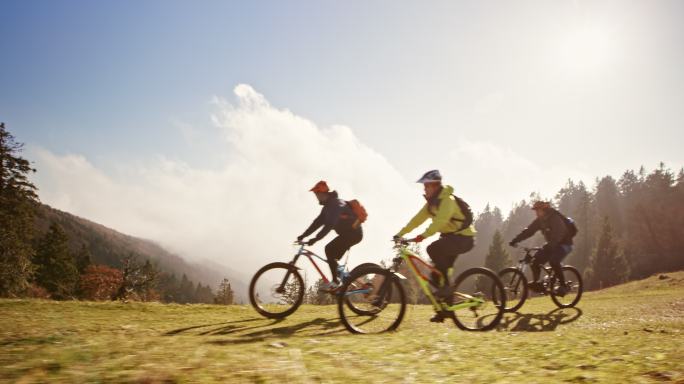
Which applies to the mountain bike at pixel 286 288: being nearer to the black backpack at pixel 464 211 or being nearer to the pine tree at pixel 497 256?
the black backpack at pixel 464 211

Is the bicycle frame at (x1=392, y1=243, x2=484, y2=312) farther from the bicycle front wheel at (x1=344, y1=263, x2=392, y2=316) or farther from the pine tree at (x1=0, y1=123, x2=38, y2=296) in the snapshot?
the pine tree at (x1=0, y1=123, x2=38, y2=296)

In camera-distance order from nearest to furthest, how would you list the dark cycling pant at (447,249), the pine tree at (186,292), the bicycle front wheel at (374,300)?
the bicycle front wheel at (374,300) → the dark cycling pant at (447,249) → the pine tree at (186,292)

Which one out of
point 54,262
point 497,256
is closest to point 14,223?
point 54,262

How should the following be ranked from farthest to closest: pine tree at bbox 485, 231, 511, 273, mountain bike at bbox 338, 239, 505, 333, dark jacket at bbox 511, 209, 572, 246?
1. pine tree at bbox 485, 231, 511, 273
2. dark jacket at bbox 511, 209, 572, 246
3. mountain bike at bbox 338, 239, 505, 333

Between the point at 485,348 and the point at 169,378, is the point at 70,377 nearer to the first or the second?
the point at 169,378

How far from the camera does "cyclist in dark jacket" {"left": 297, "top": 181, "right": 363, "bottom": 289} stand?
8938mm

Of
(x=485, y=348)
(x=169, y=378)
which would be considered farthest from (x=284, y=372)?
(x=485, y=348)

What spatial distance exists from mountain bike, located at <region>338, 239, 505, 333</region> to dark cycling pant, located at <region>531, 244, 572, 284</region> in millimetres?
4386

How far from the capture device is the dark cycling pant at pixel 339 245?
29.3 feet

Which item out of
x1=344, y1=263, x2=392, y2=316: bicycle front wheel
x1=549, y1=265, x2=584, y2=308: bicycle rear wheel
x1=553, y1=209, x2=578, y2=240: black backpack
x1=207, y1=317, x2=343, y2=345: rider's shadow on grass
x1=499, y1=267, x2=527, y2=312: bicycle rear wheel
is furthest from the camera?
x1=549, y1=265, x2=584, y2=308: bicycle rear wheel

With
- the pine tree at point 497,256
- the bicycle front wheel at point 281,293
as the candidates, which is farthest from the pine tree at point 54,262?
the pine tree at point 497,256

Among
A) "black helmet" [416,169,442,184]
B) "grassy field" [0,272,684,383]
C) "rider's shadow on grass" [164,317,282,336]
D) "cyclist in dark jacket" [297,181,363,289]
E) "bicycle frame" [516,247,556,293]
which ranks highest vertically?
"black helmet" [416,169,442,184]

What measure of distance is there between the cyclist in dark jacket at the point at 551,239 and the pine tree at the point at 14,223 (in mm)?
36466

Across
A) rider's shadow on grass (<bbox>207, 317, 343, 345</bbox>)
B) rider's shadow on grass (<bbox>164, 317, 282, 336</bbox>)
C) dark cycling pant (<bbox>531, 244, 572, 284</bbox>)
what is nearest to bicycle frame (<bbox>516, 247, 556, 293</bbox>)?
dark cycling pant (<bbox>531, 244, 572, 284</bbox>)
